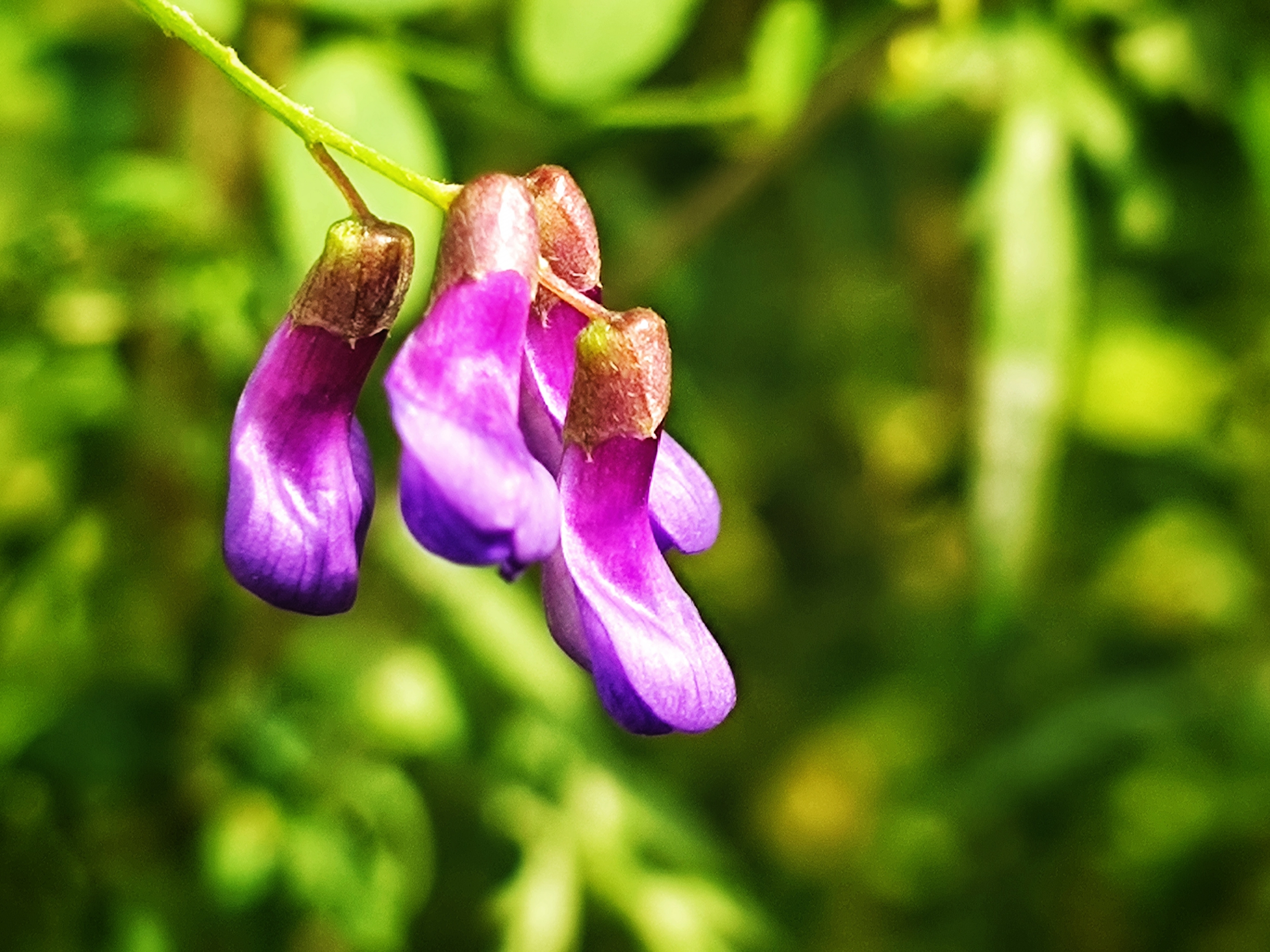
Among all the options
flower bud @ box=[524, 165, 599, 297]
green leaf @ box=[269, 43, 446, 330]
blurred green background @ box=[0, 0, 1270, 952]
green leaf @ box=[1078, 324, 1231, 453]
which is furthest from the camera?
green leaf @ box=[1078, 324, 1231, 453]

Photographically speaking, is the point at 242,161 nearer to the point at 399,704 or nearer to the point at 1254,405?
the point at 399,704

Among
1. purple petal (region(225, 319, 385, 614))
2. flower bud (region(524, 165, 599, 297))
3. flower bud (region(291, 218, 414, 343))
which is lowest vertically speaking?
purple petal (region(225, 319, 385, 614))

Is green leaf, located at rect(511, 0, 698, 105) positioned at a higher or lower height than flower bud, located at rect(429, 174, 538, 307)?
higher

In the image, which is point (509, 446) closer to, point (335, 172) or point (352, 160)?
point (335, 172)

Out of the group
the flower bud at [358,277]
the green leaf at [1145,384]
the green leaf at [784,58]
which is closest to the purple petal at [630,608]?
the flower bud at [358,277]

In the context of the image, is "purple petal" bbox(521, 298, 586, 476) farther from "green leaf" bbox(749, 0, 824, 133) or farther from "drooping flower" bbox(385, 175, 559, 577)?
"green leaf" bbox(749, 0, 824, 133)

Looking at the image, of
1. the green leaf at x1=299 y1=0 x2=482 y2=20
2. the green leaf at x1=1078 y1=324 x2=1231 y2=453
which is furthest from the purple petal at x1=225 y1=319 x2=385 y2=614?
the green leaf at x1=1078 y1=324 x2=1231 y2=453

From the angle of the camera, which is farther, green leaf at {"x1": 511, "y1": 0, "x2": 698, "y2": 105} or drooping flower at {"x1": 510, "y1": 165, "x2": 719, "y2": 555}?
green leaf at {"x1": 511, "y1": 0, "x2": 698, "y2": 105}

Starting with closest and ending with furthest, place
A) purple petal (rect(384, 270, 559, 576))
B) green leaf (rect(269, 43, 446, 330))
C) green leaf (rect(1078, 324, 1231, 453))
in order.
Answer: purple petal (rect(384, 270, 559, 576)) < green leaf (rect(269, 43, 446, 330)) < green leaf (rect(1078, 324, 1231, 453))

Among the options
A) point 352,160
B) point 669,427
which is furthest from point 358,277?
point 669,427
